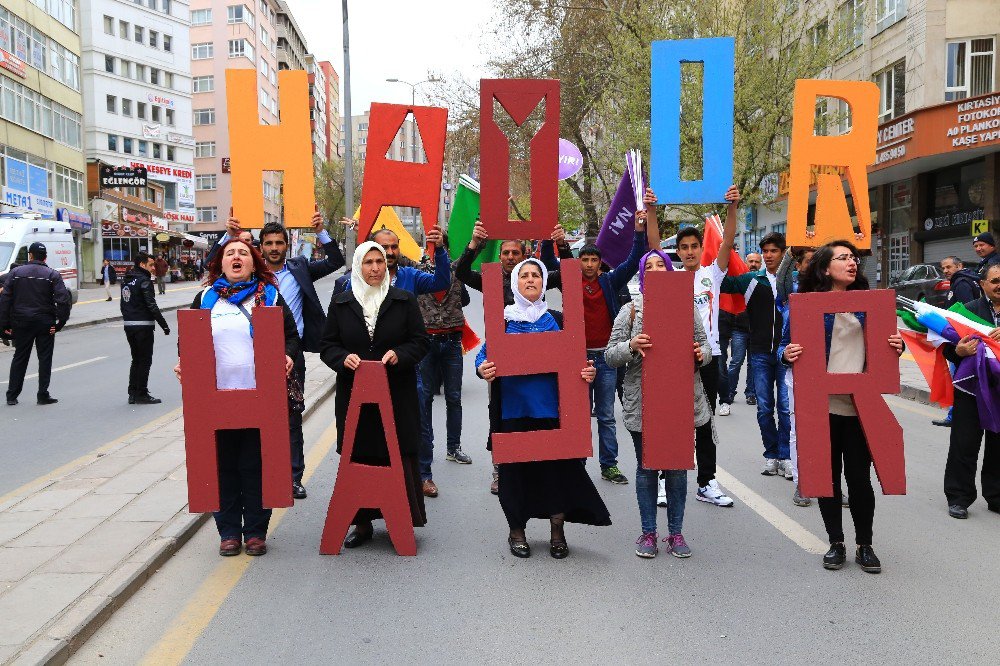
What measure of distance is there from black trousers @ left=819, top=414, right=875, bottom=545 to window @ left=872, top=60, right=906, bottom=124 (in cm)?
2427

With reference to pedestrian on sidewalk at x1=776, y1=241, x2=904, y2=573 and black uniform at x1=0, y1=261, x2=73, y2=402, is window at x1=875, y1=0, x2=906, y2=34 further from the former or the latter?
pedestrian on sidewalk at x1=776, y1=241, x2=904, y2=573

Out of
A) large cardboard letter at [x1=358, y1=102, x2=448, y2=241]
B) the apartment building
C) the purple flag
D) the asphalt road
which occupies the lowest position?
the asphalt road

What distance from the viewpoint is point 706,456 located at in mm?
6086

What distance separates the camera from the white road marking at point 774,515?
5297mm

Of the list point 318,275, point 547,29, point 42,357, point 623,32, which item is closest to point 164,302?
point 547,29

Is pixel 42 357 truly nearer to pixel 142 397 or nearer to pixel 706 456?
pixel 142 397

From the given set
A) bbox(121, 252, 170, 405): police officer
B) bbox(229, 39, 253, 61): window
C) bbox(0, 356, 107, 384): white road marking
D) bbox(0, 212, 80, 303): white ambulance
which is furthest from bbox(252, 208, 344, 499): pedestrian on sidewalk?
bbox(229, 39, 253, 61): window

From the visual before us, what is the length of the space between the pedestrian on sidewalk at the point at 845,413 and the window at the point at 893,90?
23943mm

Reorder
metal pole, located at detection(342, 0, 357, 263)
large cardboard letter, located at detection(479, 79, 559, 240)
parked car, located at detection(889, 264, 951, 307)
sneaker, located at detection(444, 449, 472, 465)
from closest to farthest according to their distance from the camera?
A: large cardboard letter, located at detection(479, 79, 559, 240)
sneaker, located at detection(444, 449, 472, 465)
parked car, located at detection(889, 264, 951, 307)
metal pole, located at detection(342, 0, 357, 263)

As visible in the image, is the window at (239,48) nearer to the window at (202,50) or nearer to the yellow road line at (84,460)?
the window at (202,50)

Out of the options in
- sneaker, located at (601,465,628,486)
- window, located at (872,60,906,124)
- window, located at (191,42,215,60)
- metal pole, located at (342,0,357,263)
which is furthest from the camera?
window, located at (191,42,215,60)

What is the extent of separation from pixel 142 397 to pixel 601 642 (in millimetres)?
9206

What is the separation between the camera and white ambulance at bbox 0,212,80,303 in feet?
75.5

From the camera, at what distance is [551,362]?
17.0ft
